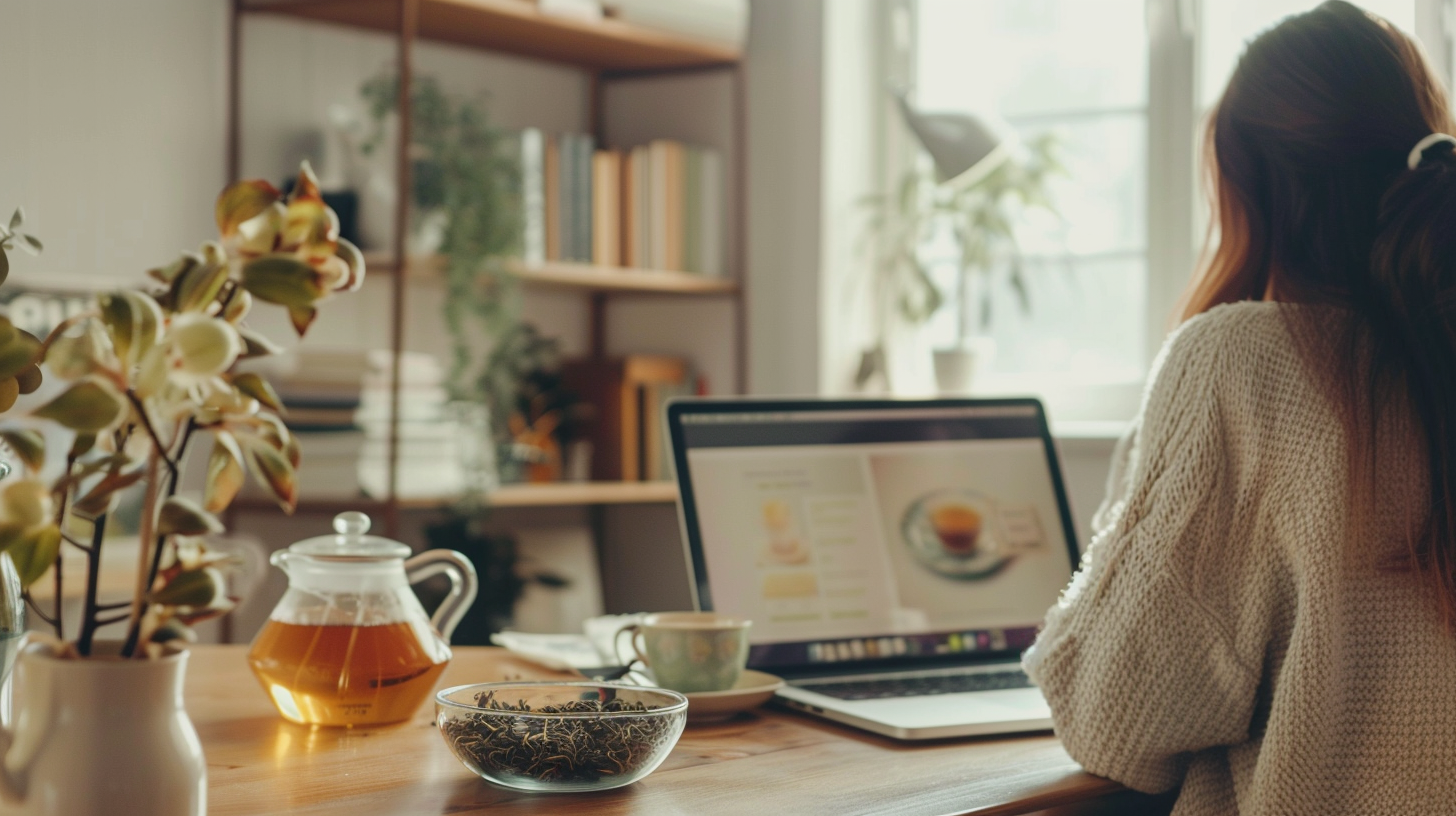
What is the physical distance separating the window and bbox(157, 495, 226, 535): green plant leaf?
218 centimetres

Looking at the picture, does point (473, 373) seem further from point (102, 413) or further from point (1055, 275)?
point (102, 413)

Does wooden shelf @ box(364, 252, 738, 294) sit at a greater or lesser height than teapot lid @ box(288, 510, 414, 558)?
greater

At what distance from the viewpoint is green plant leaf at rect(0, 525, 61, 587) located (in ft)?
1.87

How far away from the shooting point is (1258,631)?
37.4 inches

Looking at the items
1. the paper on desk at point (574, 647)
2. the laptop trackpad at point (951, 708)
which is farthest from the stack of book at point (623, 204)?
the laptop trackpad at point (951, 708)

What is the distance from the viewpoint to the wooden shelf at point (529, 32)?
2422 millimetres

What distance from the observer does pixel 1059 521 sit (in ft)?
4.72

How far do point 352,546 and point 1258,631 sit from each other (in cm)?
64

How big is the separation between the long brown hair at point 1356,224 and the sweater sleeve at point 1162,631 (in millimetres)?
93

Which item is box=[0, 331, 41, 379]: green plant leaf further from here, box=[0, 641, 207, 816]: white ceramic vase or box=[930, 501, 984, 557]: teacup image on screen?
box=[930, 501, 984, 557]: teacup image on screen

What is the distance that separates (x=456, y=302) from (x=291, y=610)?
59.3 inches

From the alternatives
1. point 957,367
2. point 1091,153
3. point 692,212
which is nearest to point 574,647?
point 957,367

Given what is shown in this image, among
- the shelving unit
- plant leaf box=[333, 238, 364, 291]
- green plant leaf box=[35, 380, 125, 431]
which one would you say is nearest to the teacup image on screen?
plant leaf box=[333, 238, 364, 291]

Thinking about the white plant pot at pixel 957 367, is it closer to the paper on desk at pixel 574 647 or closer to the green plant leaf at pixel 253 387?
the paper on desk at pixel 574 647
